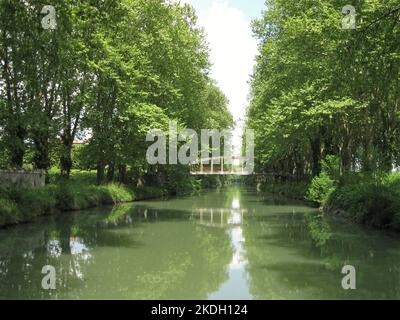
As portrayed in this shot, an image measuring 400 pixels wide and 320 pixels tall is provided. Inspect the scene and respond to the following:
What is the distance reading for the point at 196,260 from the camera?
13.6 m

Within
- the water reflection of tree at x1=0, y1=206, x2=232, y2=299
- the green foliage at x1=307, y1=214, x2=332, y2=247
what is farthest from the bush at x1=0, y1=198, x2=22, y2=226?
the green foliage at x1=307, y1=214, x2=332, y2=247

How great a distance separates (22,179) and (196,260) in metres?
14.4

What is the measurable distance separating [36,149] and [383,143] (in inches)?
799

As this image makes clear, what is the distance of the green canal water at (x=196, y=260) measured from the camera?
984 centimetres

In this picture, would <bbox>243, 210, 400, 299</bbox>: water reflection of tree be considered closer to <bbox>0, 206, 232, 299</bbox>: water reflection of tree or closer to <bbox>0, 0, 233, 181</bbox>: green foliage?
<bbox>0, 206, 232, 299</bbox>: water reflection of tree

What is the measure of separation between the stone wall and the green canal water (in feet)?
8.29

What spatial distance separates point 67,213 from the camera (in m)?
27.0

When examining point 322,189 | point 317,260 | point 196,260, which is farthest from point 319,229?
point 322,189

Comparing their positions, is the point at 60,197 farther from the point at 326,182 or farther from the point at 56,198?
the point at 326,182

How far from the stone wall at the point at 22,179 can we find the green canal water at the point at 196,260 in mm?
2526

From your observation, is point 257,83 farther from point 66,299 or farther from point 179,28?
point 66,299

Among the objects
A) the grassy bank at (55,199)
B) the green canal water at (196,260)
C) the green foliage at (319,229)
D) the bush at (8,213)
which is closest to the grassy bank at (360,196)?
the green canal water at (196,260)

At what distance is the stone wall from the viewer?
22922 mm

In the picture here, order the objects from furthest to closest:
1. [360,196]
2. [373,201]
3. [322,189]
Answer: [322,189] → [360,196] → [373,201]
